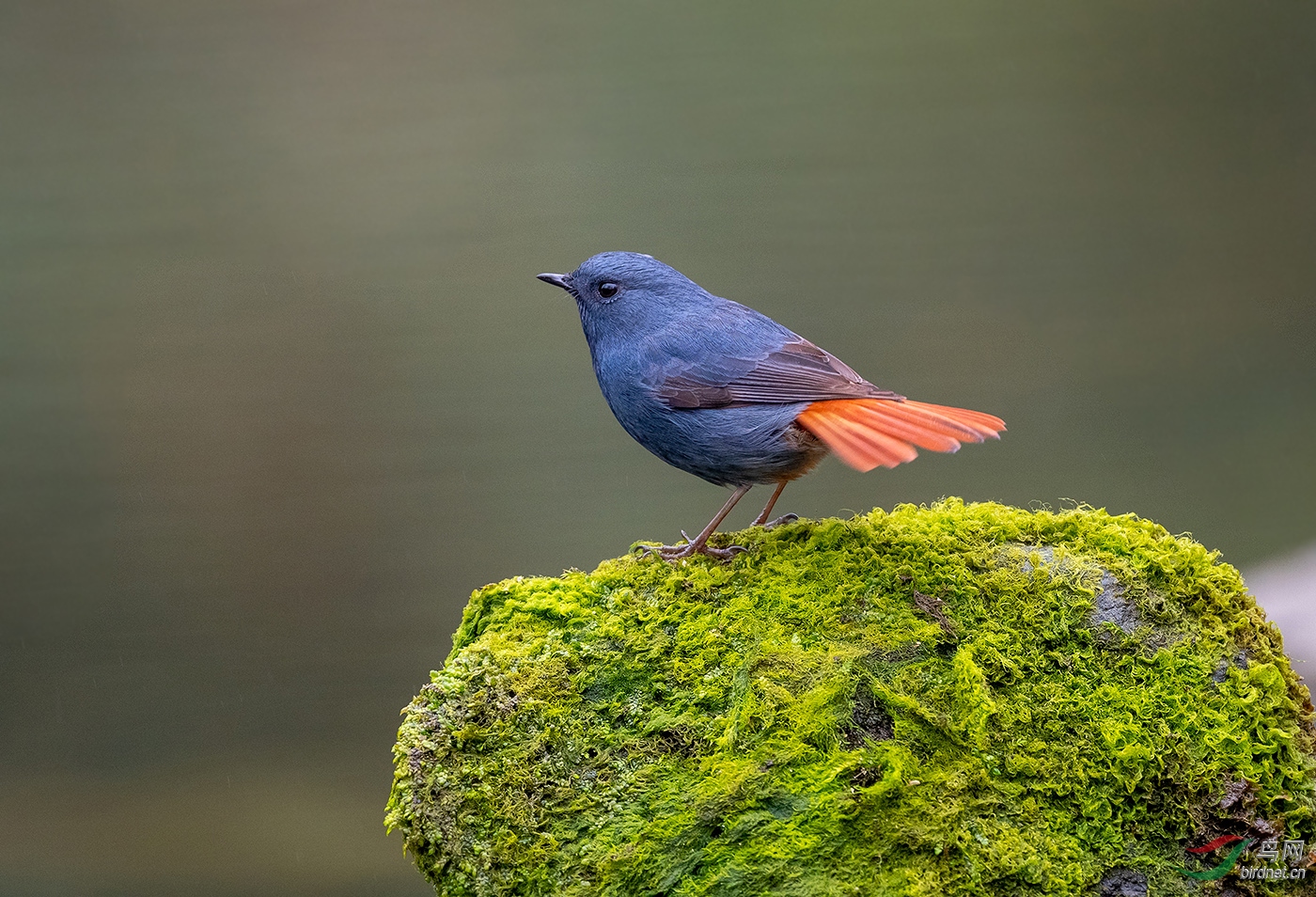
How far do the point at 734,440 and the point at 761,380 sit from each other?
0.60ft

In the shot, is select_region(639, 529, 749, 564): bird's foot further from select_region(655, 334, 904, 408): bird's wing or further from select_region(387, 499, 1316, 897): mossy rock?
select_region(655, 334, 904, 408): bird's wing

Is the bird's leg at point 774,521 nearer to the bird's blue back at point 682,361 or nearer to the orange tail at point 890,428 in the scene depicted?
the bird's blue back at point 682,361

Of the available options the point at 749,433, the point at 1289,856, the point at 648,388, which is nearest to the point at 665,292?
the point at 648,388

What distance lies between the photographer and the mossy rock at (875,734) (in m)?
2.15

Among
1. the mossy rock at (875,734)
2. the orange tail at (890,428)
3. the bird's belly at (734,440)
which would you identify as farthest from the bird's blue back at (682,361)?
the mossy rock at (875,734)

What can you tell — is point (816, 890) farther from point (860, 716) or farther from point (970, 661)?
point (970, 661)

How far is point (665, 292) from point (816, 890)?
5.70 ft

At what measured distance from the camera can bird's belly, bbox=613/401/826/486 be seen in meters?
2.82

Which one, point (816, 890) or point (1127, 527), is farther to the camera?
point (1127, 527)

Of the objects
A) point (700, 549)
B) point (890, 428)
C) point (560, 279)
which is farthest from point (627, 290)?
point (890, 428)

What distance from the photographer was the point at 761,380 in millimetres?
2869

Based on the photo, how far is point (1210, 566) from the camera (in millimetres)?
2627

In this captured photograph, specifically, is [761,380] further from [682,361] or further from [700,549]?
[700,549]

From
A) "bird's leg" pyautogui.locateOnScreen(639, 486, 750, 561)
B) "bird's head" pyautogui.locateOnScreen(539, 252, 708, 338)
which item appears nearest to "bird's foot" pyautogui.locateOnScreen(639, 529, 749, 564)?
"bird's leg" pyautogui.locateOnScreen(639, 486, 750, 561)
